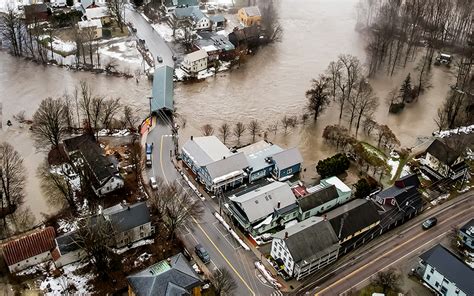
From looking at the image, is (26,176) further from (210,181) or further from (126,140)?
(210,181)

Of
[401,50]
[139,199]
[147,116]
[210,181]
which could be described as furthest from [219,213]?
[401,50]

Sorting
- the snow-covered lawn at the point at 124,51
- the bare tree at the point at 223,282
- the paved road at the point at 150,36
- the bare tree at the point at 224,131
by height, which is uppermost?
the paved road at the point at 150,36

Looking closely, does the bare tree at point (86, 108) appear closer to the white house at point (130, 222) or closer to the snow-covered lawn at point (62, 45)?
the white house at point (130, 222)

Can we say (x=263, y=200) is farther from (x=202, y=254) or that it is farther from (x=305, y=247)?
(x=202, y=254)

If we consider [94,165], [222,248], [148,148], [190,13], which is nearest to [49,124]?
[94,165]

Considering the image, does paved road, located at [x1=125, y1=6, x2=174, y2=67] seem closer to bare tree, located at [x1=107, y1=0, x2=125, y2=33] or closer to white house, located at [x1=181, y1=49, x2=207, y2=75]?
bare tree, located at [x1=107, y1=0, x2=125, y2=33]

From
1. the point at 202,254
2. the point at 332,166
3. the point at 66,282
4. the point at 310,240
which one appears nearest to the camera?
the point at 66,282

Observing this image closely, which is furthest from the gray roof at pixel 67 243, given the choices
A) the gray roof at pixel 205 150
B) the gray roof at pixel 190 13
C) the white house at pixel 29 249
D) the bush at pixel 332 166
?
the gray roof at pixel 190 13
